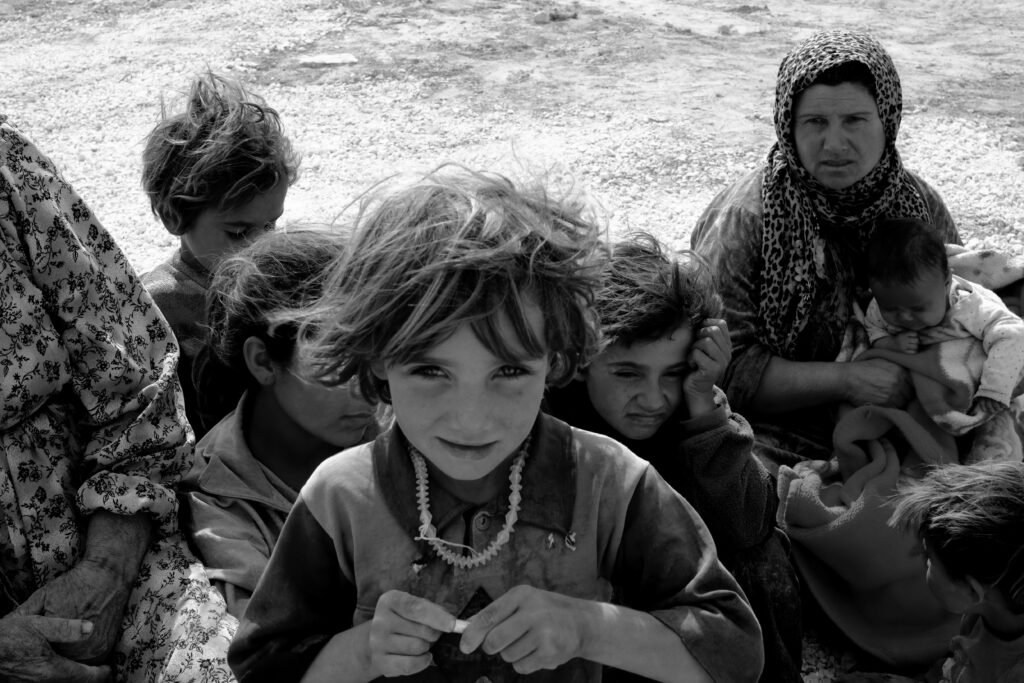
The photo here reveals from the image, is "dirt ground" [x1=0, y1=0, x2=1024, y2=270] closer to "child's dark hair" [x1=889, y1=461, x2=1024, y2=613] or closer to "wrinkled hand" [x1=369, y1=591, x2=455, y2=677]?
"child's dark hair" [x1=889, y1=461, x2=1024, y2=613]

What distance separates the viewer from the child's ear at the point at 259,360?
2787 millimetres

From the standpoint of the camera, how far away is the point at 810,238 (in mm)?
3602

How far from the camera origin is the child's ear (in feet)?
9.14

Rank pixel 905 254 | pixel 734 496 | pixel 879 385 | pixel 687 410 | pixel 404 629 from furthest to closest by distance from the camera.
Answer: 1. pixel 879 385
2. pixel 905 254
3. pixel 687 410
4. pixel 734 496
5. pixel 404 629

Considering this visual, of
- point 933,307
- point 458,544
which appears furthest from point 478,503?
point 933,307

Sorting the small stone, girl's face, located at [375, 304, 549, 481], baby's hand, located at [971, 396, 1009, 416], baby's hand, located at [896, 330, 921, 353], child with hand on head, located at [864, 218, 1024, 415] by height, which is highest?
girl's face, located at [375, 304, 549, 481]

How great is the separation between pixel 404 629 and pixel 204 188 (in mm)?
2068

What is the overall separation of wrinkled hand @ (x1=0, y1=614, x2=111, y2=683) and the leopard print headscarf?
7.34ft

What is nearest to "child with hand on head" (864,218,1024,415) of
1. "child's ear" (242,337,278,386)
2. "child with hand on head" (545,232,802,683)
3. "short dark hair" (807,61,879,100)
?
"short dark hair" (807,61,879,100)

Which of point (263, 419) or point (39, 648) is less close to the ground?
point (263, 419)

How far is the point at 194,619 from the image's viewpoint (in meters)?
2.50

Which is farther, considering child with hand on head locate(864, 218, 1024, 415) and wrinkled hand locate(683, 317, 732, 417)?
child with hand on head locate(864, 218, 1024, 415)

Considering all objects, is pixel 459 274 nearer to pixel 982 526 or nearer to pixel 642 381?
pixel 642 381

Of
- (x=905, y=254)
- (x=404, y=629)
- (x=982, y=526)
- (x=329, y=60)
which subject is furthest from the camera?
(x=329, y=60)
